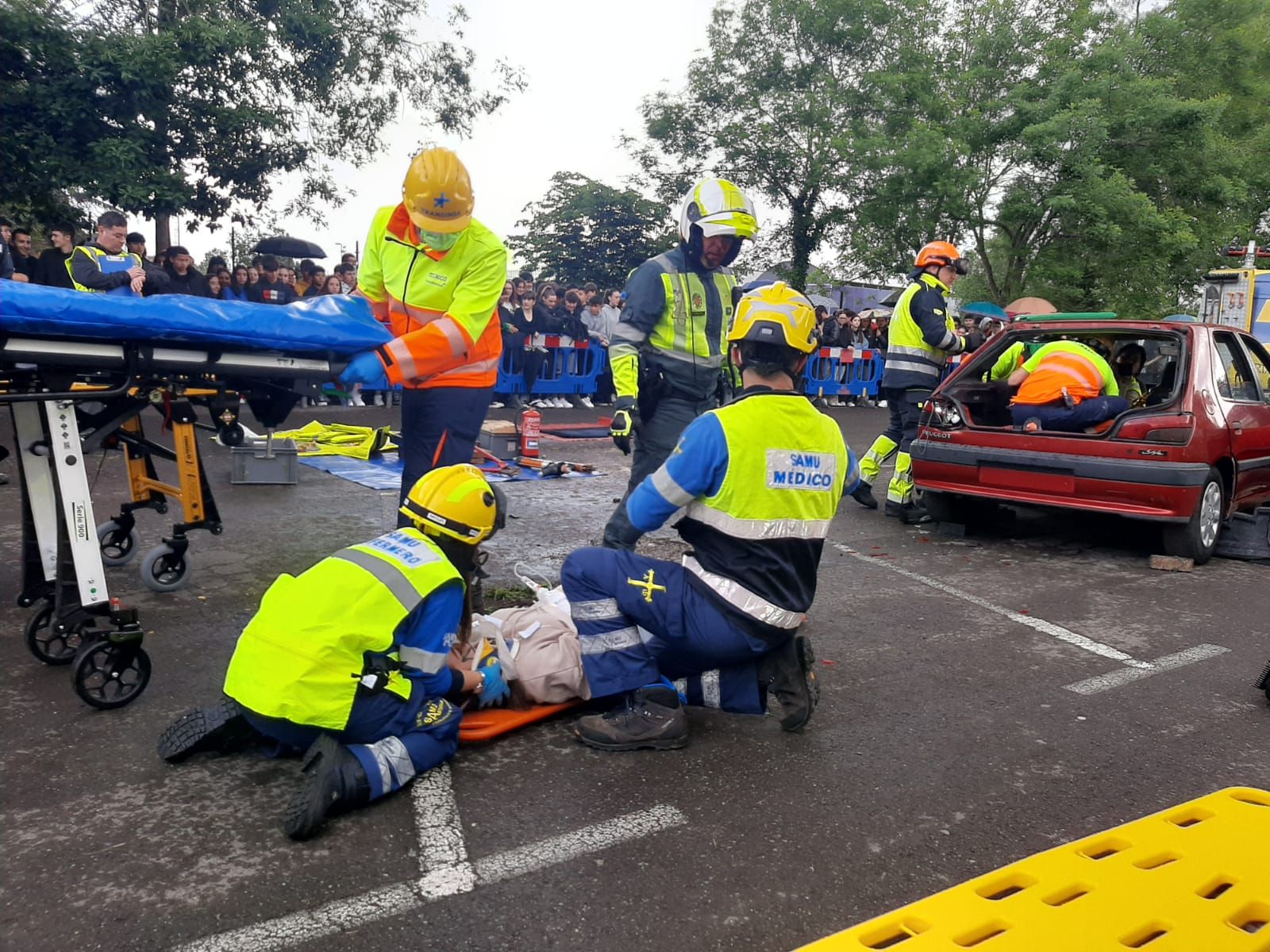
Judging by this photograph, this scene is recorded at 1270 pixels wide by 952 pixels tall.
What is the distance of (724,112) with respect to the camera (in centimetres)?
2783

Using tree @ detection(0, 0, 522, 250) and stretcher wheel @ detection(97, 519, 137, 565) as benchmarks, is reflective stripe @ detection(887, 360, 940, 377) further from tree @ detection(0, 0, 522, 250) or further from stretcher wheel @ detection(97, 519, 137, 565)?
tree @ detection(0, 0, 522, 250)

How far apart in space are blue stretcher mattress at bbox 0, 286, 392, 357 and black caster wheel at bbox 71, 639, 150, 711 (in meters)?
1.14

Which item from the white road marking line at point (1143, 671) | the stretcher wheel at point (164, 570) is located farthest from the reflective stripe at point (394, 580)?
the white road marking line at point (1143, 671)

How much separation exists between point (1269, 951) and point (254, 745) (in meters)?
2.94

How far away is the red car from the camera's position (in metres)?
6.36

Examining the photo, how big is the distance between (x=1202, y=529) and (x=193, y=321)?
6.33 m

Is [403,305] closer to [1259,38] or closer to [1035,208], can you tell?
[1035,208]

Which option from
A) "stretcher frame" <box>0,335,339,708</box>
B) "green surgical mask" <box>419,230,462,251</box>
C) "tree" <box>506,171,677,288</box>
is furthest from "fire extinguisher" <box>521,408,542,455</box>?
"tree" <box>506,171,677,288</box>

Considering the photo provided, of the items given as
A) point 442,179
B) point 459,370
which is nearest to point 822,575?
point 459,370

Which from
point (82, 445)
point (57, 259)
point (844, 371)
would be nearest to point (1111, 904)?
point (82, 445)

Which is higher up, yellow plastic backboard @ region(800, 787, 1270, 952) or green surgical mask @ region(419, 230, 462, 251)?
green surgical mask @ region(419, 230, 462, 251)

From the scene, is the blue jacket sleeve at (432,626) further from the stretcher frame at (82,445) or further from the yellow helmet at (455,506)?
the stretcher frame at (82,445)

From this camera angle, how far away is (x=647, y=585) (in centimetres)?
339

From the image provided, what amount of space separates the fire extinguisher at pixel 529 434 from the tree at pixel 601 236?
Result: 62.5 feet
